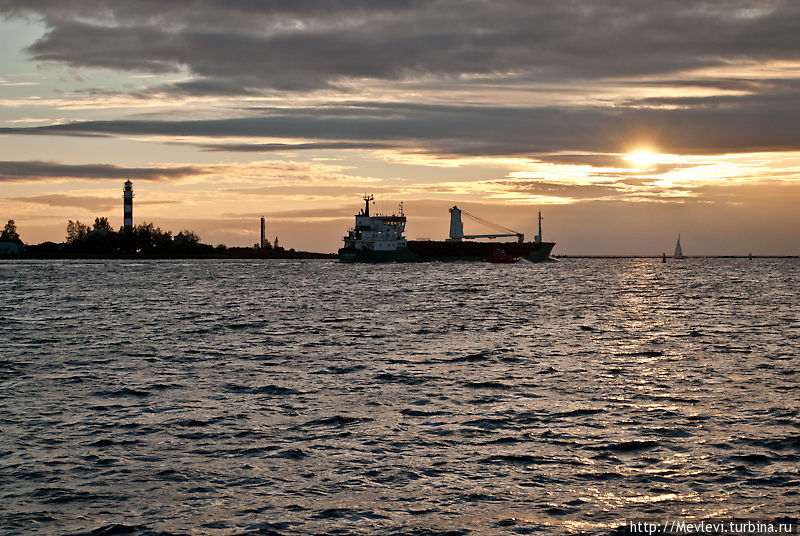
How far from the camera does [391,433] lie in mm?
16828

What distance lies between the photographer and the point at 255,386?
2286 centimetres

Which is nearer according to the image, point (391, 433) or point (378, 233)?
point (391, 433)

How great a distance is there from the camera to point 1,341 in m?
35.8

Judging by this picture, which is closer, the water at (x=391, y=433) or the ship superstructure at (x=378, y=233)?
the water at (x=391, y=433)

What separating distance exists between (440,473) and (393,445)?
2182 mm

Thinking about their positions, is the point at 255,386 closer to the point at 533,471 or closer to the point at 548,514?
the point at 533,471

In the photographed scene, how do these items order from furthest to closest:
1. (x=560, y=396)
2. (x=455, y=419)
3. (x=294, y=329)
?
(x=294, y=329) < (x=560, y=396) < (x=455, y=419)

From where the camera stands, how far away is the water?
38.8 feet

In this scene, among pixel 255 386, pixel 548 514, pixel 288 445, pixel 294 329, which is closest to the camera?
pixel 548 514

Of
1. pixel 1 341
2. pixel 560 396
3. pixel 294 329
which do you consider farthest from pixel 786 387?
pixel 1 341

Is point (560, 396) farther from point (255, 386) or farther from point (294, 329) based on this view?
point (294, 329)

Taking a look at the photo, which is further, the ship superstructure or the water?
the ship superstructure

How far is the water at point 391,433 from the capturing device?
11836mm

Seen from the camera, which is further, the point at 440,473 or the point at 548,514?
the point at 440,473
